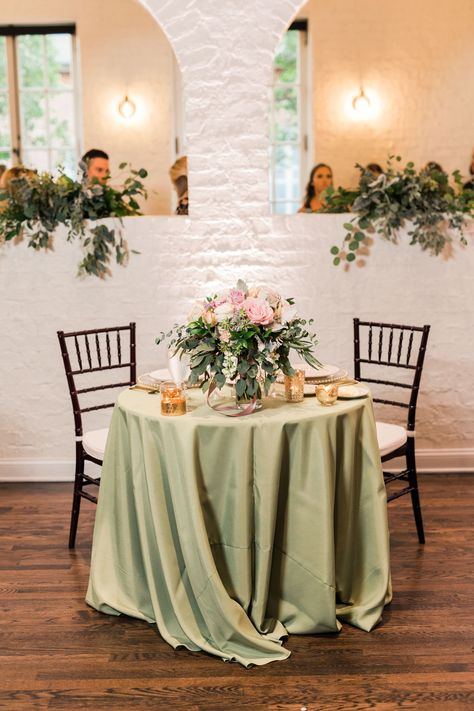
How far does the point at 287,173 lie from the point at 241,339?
18.3ft

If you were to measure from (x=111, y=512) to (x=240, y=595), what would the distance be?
22.7 inches

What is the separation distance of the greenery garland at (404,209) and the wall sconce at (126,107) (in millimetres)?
3582

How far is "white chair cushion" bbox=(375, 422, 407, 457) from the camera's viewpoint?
3.38 meters

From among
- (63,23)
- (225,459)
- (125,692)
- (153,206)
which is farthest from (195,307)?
(63,23)

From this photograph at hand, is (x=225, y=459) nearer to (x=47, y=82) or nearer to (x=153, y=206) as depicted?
(x=153, y=206)

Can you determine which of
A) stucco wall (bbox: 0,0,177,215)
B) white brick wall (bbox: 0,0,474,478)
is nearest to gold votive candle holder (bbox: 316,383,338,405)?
white brick wall (bbox: 0,0,474,478)

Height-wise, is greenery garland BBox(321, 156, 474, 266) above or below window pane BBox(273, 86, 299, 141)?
below

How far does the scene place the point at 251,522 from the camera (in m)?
2.72

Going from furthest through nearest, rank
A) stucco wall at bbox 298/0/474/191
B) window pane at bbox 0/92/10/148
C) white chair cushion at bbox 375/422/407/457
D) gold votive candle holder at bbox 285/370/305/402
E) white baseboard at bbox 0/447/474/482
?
window pane at bbox 0/92/10/148 → stucco wall at bbox 298/0/474/191 → white baseboard at bbox 0/447/474/482 → white chair cushion at bbox 375/422/407/457 → gold votive candle holder at bbox 285/370/305/402

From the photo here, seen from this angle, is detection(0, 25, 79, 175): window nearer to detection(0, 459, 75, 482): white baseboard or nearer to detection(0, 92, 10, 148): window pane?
detection(0, 92, 10, 148): window pane

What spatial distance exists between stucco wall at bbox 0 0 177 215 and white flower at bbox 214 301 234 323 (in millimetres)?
5083

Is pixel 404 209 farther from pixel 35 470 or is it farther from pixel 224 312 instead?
pixel 35 470

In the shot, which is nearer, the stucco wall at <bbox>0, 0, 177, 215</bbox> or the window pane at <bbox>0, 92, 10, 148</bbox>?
the stucco wall at <bbox>0, 0, 177, 215</bbox>

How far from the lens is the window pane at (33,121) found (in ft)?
25.7
